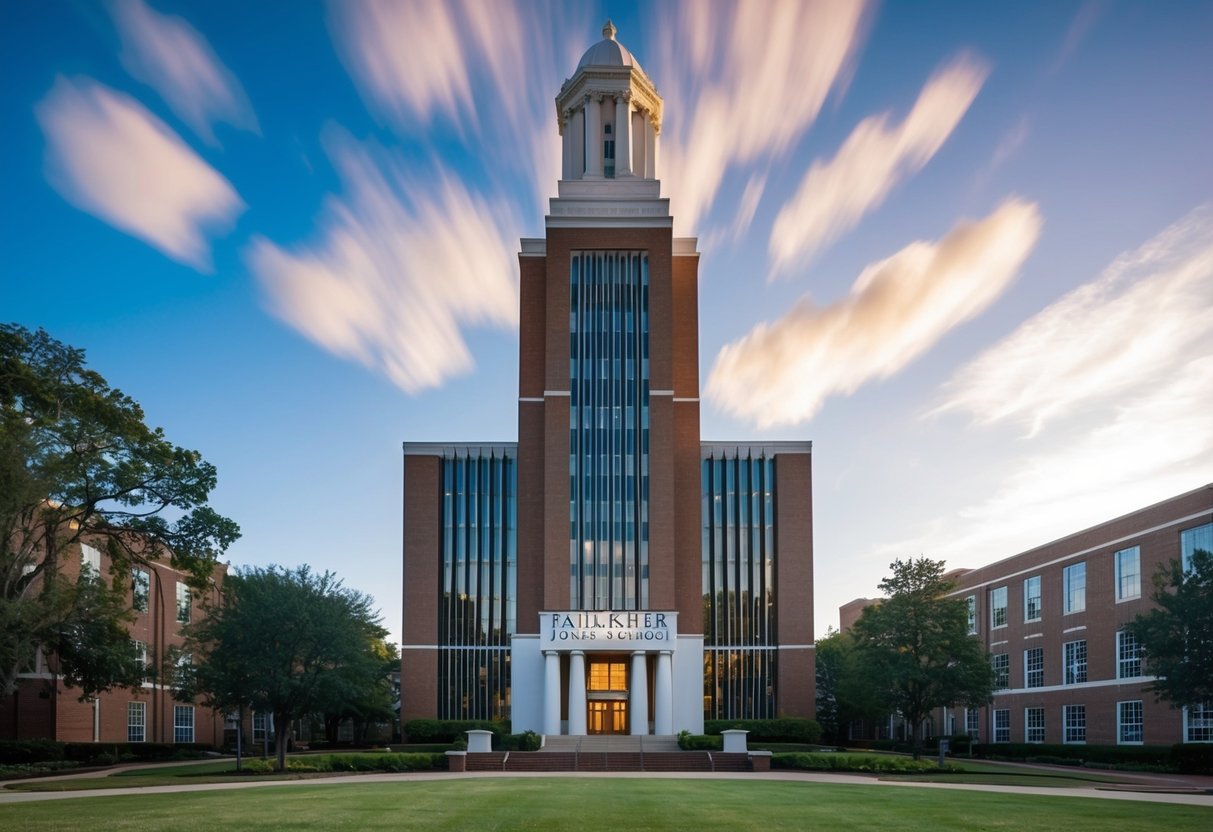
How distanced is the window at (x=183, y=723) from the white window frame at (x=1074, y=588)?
54.2 meters

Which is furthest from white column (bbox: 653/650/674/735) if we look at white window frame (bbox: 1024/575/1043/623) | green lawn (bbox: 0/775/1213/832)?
green lawn (bbox: 0/775/1213/832)

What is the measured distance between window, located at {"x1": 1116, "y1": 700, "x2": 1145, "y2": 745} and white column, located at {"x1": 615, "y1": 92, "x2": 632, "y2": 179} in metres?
41.9

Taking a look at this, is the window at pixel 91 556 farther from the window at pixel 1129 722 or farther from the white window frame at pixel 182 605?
the window at pixel 1129 722

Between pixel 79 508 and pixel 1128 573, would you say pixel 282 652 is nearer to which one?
pixel 79 508

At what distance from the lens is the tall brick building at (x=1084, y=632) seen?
5319cm

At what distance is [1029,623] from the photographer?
70.9 meters

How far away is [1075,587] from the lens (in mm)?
65062

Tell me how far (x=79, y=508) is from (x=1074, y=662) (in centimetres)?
5318

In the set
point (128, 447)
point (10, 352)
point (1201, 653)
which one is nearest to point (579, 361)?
point (128, 447)

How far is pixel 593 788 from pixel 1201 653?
23524 millimetres

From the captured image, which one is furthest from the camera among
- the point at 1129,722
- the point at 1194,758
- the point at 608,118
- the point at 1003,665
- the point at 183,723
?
the point at 1003,665

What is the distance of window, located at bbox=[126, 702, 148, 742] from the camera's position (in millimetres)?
62094

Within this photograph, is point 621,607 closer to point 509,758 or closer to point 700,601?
point 700,601

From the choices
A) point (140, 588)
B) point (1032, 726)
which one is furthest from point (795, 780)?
point (140, 588)
